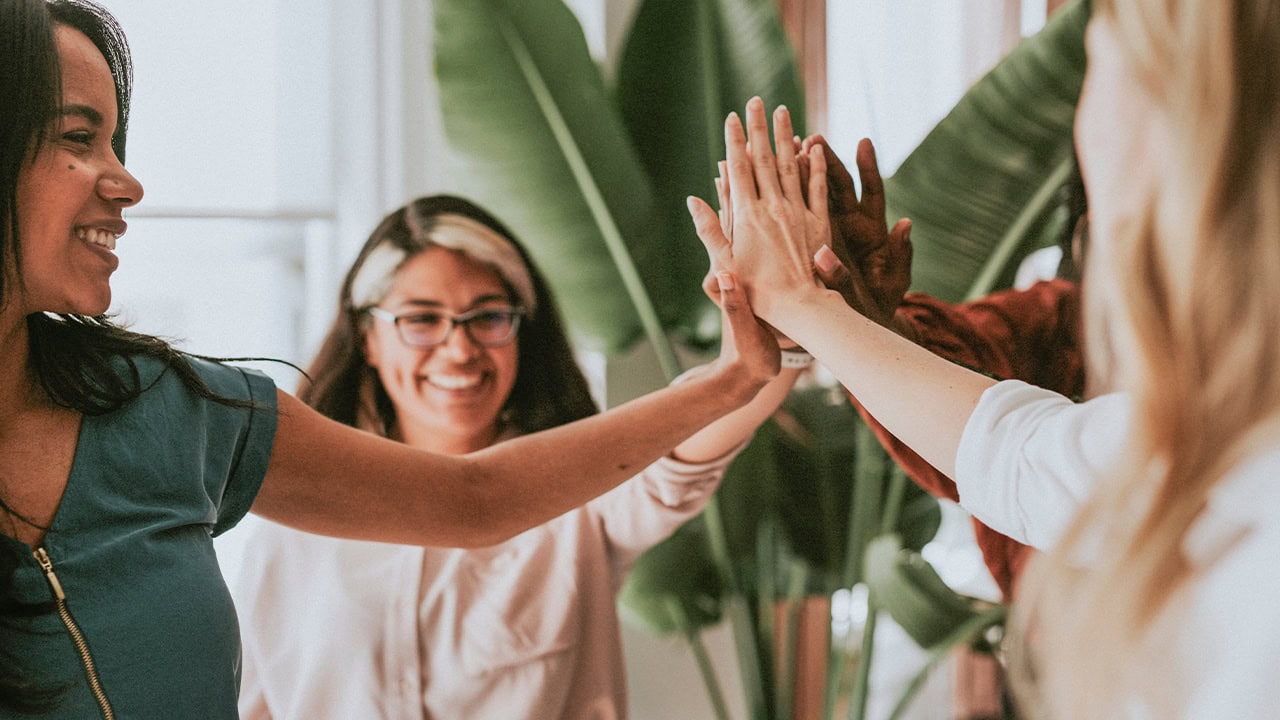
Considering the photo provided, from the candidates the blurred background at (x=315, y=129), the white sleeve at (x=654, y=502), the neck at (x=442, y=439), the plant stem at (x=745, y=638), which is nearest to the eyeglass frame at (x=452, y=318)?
the neck at (x=442, y=439)

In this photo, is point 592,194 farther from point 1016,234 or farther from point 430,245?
point 1016,234

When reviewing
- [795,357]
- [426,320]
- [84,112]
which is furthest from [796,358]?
[84,112]

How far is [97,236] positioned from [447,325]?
22.6 inches

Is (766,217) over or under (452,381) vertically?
over

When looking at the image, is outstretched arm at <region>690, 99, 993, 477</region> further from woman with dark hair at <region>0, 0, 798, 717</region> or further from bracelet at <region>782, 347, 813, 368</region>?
woman with dark hair at <region>0, 0, 798, 717</region>

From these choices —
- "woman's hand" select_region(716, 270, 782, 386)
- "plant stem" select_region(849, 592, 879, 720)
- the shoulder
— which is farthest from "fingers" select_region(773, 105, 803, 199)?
"plant stem" select_region(849, 592, 879, 720)

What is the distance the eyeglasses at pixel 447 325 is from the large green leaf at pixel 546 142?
0.33m

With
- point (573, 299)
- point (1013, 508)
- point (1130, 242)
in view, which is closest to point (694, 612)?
point (573, 299)

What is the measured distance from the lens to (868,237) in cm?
118

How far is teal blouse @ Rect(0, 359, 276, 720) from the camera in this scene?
0.77 metres

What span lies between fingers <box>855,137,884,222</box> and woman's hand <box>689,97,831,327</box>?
45 mm

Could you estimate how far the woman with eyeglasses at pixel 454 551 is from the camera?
4.22 feet

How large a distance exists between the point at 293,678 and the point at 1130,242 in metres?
1.09

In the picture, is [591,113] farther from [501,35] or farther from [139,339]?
[139,339]
